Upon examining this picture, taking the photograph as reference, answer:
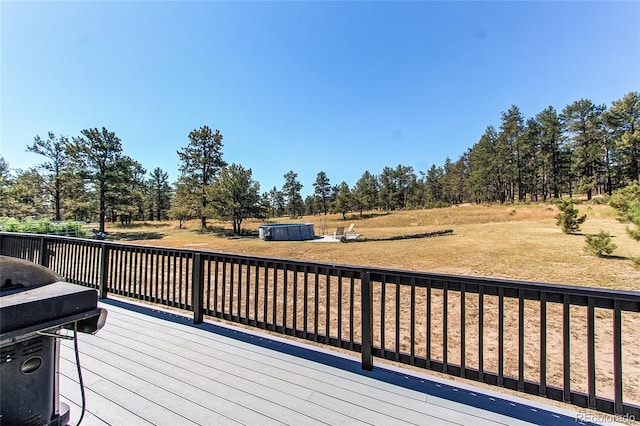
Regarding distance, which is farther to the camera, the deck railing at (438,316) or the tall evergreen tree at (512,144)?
the tall evergreen tree at (512,144)

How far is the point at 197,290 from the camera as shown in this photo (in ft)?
10.9

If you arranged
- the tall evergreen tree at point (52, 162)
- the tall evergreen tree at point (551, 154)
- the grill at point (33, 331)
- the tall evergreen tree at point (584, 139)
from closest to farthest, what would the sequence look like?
the grill at point (33, 331)
the tall evergreen tree at point (52, 162)
the tall evergreen tree at point (584, 139)
the tall evergreen tree at point (551, 154)

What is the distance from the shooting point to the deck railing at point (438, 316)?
5.77 feet

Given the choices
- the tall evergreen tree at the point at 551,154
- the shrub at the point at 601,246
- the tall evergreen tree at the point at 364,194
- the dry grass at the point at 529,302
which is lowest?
the dry grass at the point at 529,302

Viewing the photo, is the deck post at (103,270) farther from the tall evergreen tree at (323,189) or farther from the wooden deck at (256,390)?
the tall evergreen tree at (323,189)

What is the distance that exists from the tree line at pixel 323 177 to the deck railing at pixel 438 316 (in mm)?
20148

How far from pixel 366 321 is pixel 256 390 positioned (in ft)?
3.31

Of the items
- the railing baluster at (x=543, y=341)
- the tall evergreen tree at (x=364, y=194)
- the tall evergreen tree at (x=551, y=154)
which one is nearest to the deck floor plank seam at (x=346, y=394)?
the railing baluster at (x=543, y=341)

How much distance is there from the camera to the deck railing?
1759 millimetres

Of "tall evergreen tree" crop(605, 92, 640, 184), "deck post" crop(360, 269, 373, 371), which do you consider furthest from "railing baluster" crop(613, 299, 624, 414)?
"tall evergreen tree" crop(605, 92, 640, 184)

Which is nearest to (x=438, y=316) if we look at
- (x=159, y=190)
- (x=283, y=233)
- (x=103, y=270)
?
(x=103, y=270)

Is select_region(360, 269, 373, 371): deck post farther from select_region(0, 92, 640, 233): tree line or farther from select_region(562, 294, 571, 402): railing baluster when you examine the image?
select_region(0, 92, 640, 233): tree line

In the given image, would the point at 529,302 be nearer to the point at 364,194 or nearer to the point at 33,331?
the point at 33,331

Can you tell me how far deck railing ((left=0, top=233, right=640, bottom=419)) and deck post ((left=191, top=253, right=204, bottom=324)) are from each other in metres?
0.01
